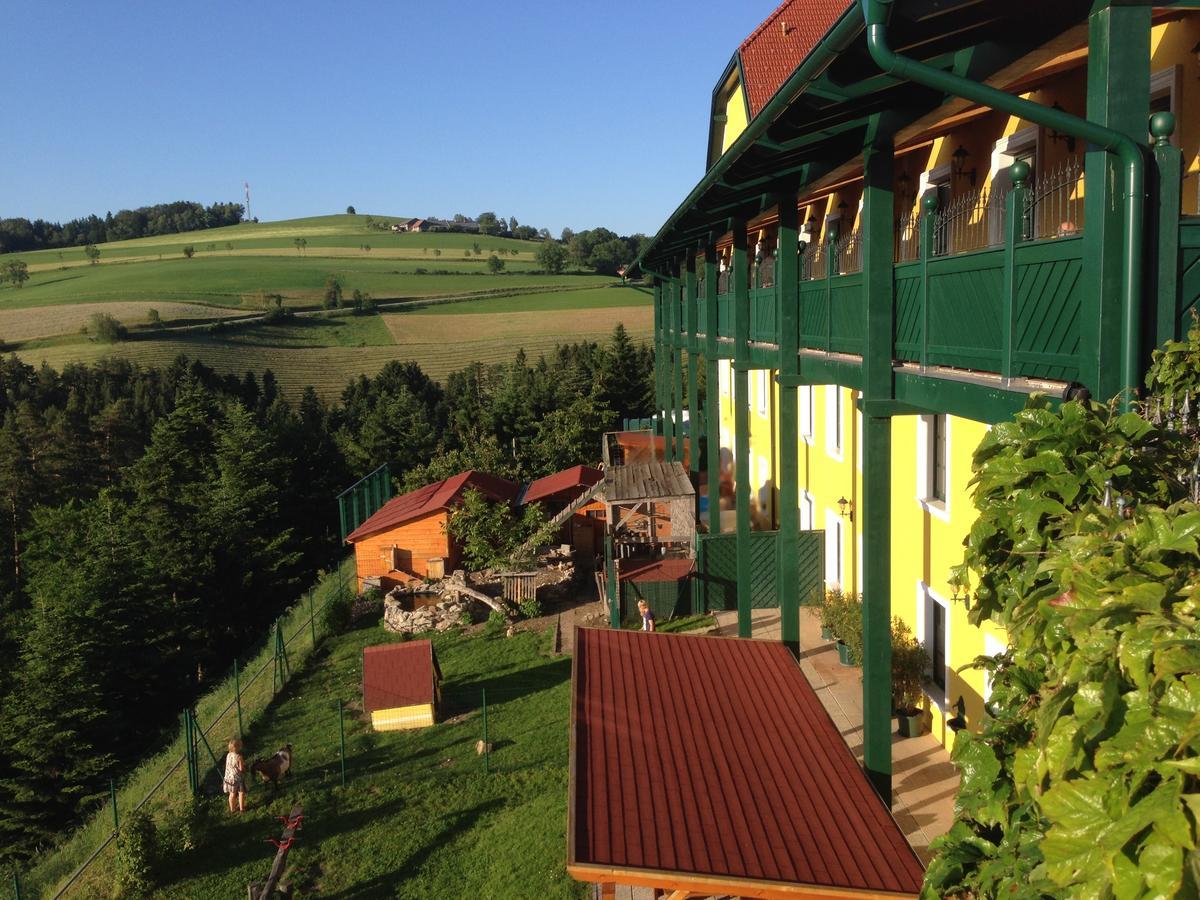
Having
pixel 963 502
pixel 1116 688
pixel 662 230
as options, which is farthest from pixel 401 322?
pixel 1116 688

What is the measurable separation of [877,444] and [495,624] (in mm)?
16094

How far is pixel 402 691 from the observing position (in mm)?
15602

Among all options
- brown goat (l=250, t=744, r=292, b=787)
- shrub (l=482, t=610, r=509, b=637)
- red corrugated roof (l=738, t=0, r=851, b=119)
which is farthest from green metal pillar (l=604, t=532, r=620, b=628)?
red corrugated roof (l=738, t=0, r=851, b=119)

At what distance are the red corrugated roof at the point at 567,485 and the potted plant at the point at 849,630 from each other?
1416 cm

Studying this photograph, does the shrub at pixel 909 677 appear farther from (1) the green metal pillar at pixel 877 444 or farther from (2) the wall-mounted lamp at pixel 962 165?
(2) the wall-mounted lamp at pixel 962 165

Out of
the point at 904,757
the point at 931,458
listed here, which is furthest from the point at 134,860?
the point at 931,458

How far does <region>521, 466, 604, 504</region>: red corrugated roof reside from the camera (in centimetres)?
2691

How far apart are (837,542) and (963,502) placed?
519 centimetres

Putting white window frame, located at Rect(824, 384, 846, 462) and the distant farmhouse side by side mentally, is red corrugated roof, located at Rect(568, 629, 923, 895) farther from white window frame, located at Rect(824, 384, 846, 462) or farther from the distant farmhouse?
the distant farmhouse

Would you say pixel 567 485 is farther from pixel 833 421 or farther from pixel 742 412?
pixel 742 412

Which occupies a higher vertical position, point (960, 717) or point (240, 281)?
point (240, 281)

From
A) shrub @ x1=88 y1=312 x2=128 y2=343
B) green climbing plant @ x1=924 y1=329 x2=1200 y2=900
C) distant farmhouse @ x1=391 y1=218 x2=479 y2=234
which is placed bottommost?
green climbing plant @ x1=924 y1=329 x2=1200 y2=900

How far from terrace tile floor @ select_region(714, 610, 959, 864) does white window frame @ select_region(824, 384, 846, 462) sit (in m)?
2.86

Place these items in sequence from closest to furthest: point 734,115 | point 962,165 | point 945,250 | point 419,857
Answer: point 945,250 → point 962,165 → point 419,857 → point 734,115
